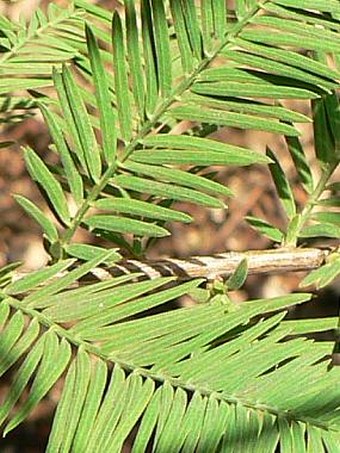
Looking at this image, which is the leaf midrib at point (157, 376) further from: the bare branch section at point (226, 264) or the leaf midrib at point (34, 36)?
the leaf midrib at point (34, 36)

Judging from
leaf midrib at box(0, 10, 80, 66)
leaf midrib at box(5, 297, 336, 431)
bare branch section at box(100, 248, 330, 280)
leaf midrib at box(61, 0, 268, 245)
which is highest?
leaf midrib at box(0, 10, 80, 66)

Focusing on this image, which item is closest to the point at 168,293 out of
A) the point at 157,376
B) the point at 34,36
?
the point at 157,376

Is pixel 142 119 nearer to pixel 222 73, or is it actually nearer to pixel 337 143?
pixel 222 73

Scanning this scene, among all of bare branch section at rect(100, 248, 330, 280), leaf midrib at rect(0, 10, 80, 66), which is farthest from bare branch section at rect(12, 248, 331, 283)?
leaf midrib at rect(0, 10, 80, 66)

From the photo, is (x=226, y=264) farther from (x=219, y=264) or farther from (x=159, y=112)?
(x=159, y=112)

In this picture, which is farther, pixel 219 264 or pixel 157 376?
pixel 219 264

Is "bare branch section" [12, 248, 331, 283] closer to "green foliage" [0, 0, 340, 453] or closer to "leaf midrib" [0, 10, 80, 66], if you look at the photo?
"green foliage" [0, 0, 340, 453]
